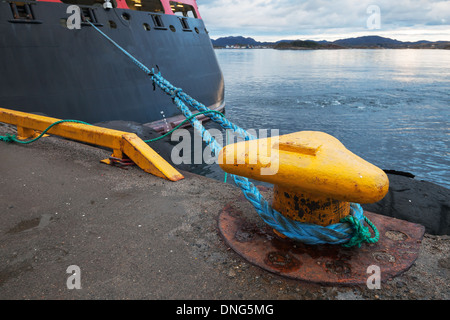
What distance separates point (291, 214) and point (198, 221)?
807 millimetres

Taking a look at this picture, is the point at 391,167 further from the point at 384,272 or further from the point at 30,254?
the point at 30,254

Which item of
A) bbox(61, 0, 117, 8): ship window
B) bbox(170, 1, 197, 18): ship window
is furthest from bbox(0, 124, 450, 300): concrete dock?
bbox(170, 1, 197, 18): ship window

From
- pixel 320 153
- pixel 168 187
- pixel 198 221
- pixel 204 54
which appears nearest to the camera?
pixel 320 153

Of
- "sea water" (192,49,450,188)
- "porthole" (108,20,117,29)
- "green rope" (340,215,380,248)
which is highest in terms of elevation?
"porthole" (108,20,117,29)

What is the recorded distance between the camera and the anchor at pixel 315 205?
5.25ft

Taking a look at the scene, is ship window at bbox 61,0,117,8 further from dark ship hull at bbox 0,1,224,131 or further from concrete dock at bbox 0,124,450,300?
concrete dock at bbox 0,124,450,300

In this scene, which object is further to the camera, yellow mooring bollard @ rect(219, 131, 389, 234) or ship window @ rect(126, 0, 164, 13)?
ship window @ rect(126, 0, 164, 13)

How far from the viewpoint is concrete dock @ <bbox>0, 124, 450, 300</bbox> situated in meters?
1.65

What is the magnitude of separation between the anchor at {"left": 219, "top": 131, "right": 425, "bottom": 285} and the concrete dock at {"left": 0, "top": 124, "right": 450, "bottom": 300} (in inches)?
3.2

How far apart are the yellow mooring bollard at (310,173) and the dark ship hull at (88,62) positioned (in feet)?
23.3

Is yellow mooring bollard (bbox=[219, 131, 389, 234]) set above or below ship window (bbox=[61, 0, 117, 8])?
below

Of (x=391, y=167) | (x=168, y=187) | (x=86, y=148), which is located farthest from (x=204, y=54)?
(x=168, y=187)
